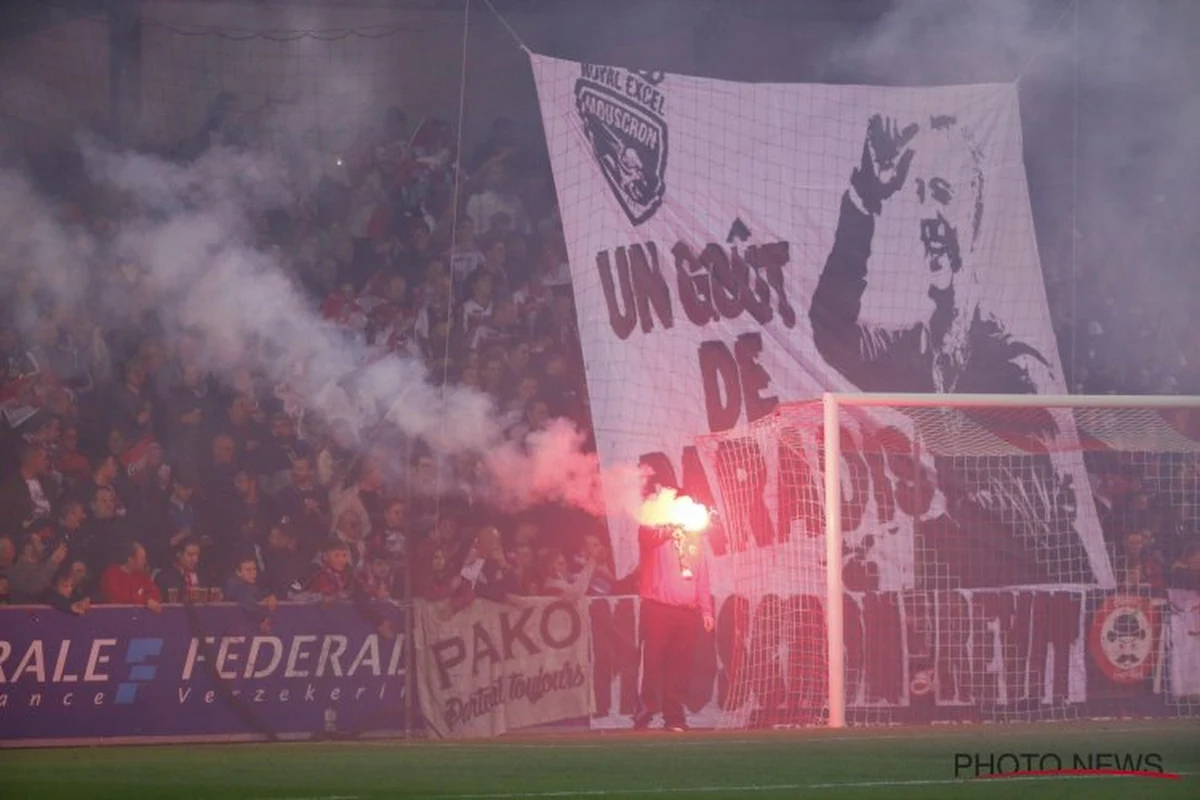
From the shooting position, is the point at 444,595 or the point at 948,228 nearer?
the point at 444,595

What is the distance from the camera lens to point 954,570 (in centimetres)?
1328

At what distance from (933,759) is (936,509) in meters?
5.02

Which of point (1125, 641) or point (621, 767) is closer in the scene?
point (621, 767)

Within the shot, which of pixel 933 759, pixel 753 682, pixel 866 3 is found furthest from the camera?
pixel 866 3

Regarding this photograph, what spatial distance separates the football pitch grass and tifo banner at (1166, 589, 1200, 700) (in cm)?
218

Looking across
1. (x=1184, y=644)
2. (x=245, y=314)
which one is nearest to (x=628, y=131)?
(x=245, y=314)

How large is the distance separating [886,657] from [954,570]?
1014 mm

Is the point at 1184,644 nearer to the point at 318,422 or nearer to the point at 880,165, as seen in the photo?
the point at 880,165

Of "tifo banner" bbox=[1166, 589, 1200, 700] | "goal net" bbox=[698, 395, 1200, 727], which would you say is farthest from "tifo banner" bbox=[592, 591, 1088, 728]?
"tifo banner" bbox=[1166, 589, 1200, 700]

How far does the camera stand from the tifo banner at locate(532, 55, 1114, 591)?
13.0 m

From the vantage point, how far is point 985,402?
37.9 ft

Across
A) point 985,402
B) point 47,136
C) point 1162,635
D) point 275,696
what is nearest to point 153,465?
point 275,696

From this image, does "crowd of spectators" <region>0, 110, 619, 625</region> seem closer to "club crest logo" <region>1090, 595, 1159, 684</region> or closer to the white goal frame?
A: the white goal frame

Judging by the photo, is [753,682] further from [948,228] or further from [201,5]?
[201,5]
